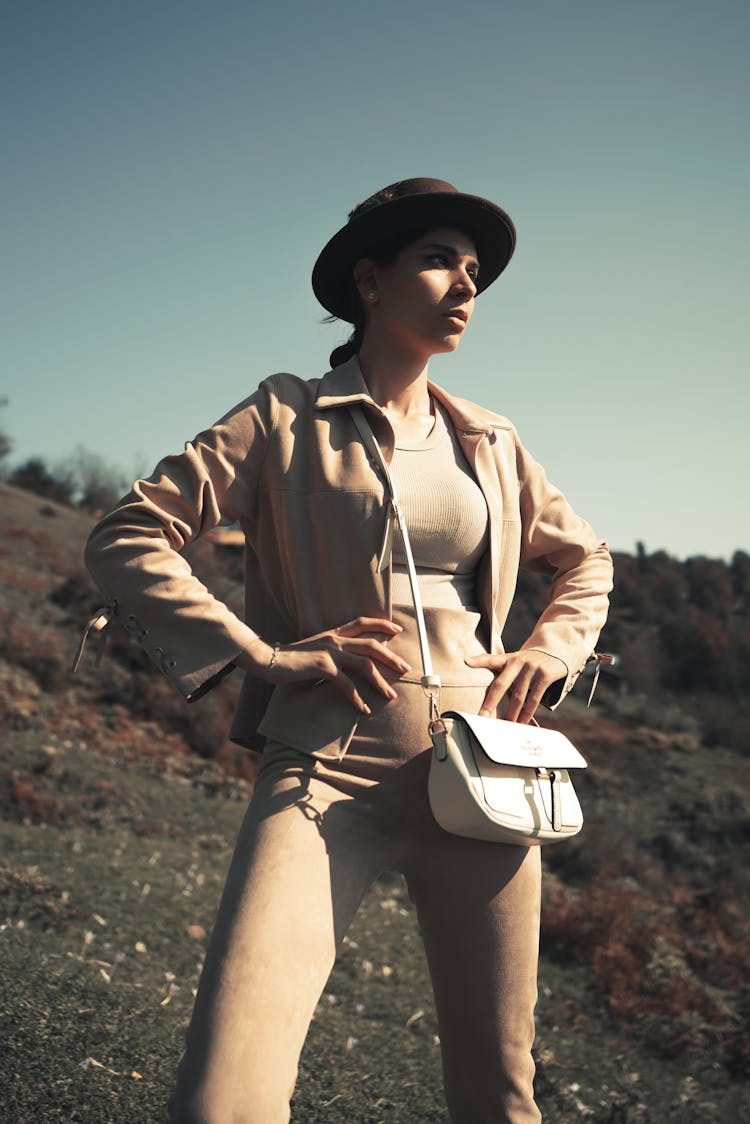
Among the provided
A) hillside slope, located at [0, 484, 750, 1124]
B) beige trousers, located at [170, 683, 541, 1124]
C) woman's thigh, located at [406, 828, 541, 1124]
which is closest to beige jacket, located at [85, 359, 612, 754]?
beige trousers, located at [170, 683, 541, 1124]

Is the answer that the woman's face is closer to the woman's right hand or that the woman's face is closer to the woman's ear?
the woman's ear

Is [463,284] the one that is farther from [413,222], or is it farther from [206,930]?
[206,930]

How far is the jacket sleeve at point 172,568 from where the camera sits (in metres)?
2.14

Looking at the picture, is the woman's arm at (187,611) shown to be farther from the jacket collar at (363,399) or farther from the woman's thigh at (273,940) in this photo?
the jacket collar at (363,399)

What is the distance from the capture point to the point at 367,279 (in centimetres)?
262

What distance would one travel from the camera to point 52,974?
455 centimetres

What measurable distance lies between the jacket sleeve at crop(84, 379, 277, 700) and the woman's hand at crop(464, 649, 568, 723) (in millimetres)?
576

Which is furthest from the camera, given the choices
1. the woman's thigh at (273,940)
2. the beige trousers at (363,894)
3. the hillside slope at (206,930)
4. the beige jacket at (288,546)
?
the hillside slope at (206,930)

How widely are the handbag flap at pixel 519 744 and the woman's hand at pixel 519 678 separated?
0.30 feet

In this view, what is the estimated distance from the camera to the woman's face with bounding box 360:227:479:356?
96.8 inches

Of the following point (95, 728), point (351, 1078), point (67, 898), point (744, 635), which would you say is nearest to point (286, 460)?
point (351, 1078)

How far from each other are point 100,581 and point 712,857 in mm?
14377

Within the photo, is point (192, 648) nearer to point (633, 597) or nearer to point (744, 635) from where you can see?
point (744, 635)

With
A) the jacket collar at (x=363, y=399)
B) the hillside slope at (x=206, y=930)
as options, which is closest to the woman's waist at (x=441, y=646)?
the jacket collar at (x=363, y=399)
